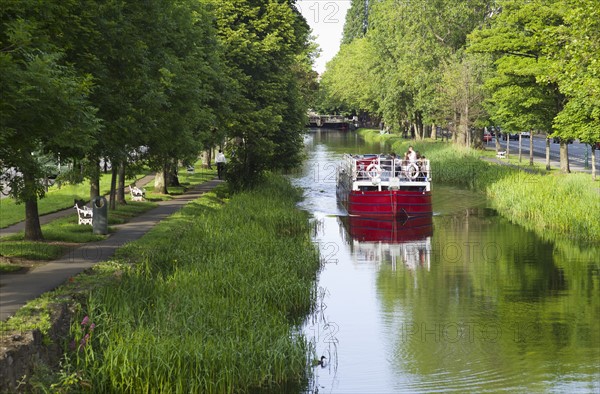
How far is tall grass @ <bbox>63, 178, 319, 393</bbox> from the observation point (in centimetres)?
1398

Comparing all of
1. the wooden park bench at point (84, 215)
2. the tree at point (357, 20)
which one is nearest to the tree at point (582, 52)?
the wooden park bench at point (84, 215)

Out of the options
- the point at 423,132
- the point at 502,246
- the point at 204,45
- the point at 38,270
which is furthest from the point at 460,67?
the point at 38,270

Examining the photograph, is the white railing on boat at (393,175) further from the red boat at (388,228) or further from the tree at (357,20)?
the tree at (357,20)

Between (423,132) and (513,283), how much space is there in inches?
2816

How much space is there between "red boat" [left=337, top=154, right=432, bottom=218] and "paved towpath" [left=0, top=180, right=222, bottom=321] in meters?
12.0

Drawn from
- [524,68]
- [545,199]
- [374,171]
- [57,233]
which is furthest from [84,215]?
[524,68]

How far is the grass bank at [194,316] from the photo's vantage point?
45.7 feet

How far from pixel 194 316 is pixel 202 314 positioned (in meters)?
0.25

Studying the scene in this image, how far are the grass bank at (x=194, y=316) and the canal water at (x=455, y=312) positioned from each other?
3.12 ft

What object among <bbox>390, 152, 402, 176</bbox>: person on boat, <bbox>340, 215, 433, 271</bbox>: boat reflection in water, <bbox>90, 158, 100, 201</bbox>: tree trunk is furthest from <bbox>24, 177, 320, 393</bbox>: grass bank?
<bbox>390, 152, 402, 176</bbox>: person on boat

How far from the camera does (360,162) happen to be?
4609cm

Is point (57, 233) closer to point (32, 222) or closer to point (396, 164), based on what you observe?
point (32, 222)

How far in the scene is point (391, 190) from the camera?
41.9 metres

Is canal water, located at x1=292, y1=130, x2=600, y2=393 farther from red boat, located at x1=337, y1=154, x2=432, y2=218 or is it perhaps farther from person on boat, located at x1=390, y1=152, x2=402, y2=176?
person on boat, located at x1=390, y1=152, x2=402, y2=176
